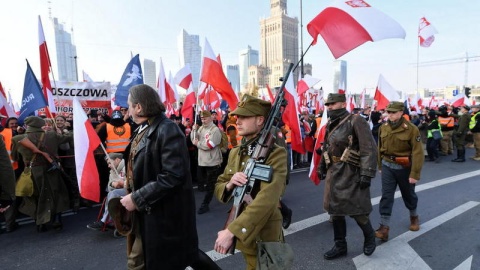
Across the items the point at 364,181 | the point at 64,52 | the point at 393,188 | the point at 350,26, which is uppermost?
the point at 64,52

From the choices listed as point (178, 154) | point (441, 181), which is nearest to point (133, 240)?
point (178, 154)

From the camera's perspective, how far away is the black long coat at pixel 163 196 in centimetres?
222

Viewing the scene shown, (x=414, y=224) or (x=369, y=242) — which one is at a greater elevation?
(x=369, y=242)

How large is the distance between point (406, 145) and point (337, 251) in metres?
1.79

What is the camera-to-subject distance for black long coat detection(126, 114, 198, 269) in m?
2.22

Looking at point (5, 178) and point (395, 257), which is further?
point (5, 178)

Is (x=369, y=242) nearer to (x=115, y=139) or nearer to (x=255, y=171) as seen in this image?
(x=255, y=171)

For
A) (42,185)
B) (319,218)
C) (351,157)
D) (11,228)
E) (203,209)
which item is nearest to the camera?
(351,157)

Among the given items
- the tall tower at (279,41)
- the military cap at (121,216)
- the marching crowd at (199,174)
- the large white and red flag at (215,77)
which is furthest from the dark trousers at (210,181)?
the tall tower at (279,41)

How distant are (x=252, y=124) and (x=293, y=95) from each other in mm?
4782

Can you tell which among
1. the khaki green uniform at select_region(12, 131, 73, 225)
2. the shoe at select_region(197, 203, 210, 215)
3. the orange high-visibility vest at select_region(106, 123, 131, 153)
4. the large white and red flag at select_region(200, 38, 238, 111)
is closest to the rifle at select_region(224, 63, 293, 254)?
the shoe at select_region(197, 203, 210, 215)

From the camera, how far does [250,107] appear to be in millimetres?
2297

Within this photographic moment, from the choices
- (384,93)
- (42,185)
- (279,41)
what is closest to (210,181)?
(42,185)

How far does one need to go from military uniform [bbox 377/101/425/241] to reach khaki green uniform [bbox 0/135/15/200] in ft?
15.8
